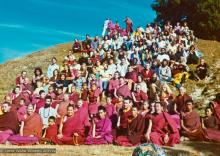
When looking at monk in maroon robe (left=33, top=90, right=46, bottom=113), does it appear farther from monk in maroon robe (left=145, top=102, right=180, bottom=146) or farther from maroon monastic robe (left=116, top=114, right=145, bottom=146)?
monk in maroon robe (left=145, top=102, right=180, bottom=146)

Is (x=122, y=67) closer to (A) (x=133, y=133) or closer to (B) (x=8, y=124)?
(A) (x=133, y=133)

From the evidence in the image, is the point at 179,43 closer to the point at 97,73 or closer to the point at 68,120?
the point at 97,73

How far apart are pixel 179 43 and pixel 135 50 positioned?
7.71ft

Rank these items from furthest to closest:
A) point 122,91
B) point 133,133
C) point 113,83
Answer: point 113,83, point 122,91, point 133,133

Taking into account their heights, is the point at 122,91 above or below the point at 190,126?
above

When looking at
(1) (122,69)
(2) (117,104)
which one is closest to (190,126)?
(2) (117,104)

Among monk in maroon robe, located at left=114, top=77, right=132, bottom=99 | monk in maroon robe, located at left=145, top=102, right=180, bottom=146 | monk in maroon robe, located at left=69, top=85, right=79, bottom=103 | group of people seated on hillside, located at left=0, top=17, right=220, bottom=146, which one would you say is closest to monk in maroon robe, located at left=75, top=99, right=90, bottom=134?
group of people seated on hillside, located at left=0, top=17, right=220, bottom=146

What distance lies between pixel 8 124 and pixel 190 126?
555 centimetres

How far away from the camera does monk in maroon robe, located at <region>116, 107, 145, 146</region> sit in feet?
42.3

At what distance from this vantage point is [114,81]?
58.4ft

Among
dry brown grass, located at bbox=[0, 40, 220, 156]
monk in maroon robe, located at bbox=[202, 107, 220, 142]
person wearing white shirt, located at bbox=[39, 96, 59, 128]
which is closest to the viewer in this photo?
dry brown grass, located at bbox=[0, 40, 220, 156]

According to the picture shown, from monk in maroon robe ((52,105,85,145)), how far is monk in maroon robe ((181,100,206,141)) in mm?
3026

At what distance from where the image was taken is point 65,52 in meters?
30.3

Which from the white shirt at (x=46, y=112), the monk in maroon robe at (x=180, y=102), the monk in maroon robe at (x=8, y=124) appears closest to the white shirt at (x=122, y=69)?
the monk in maroon robe at (x=180, y=102)
